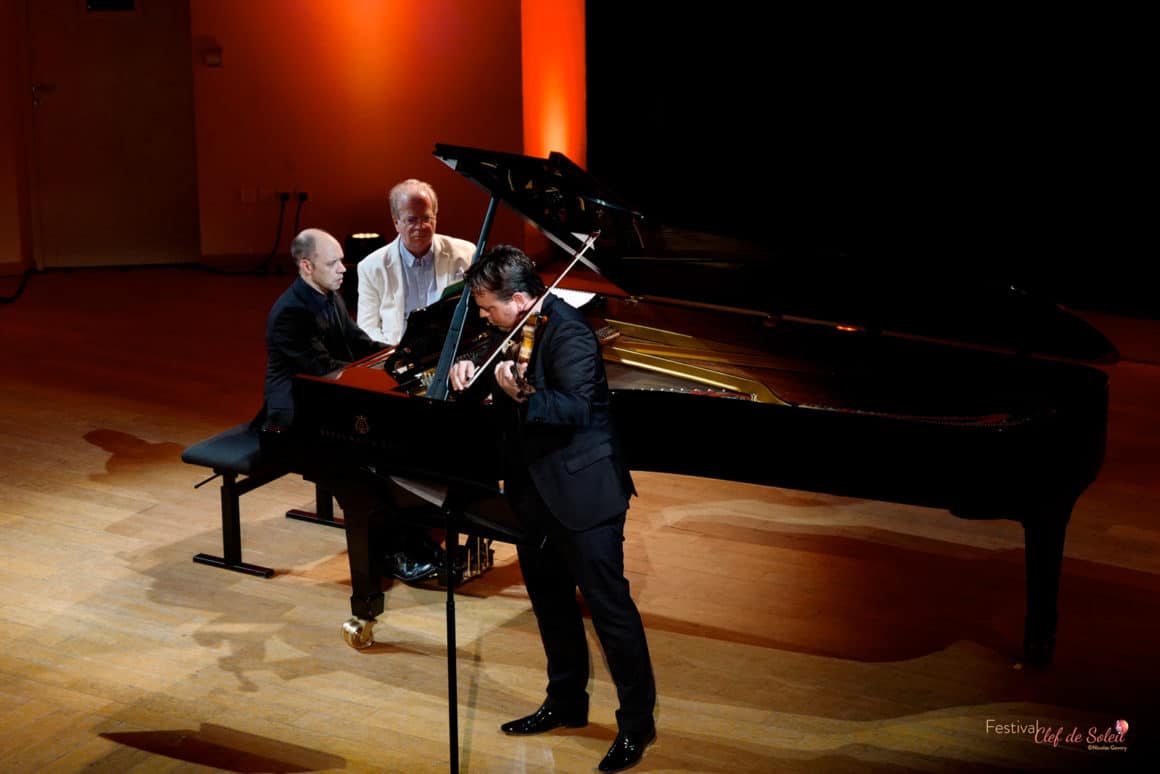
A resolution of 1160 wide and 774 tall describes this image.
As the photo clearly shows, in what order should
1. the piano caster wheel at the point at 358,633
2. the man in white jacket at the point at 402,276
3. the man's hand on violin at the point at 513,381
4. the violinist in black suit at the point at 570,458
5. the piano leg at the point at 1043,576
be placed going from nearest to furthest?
the man's hand on violin at the point at 513,381, the violinist in black suit at the point at 570,458, the piano leg at the point at 1043,576, the piano caster wheel at the point at 358,633, the man in white jacket at the point at 402,276

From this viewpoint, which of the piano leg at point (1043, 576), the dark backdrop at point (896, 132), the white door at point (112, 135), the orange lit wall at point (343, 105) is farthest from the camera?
the white door at point (112, 135)

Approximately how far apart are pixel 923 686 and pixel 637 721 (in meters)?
1.03

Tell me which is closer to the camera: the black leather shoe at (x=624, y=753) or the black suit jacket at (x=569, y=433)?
the black suit jacket at (x=569, y=433)

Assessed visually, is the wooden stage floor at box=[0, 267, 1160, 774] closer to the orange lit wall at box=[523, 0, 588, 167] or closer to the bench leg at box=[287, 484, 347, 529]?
the bench leg at box=[287, 484, 347, 529]

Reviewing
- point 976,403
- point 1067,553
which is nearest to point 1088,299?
point 1067,553

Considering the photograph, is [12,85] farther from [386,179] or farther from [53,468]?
[53,468]

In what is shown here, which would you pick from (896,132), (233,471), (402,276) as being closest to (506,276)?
(233,471)

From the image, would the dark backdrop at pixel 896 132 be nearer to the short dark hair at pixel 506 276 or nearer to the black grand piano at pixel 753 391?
the black grand piano at pixel 753 391

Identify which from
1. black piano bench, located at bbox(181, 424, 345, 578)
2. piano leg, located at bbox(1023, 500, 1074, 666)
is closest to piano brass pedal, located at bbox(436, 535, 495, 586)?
black piano bench, located at bbox(181, 424, 345, 578)

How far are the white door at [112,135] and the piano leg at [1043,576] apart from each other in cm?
798

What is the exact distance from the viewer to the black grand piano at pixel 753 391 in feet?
12.8

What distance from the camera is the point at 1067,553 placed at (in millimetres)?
5188

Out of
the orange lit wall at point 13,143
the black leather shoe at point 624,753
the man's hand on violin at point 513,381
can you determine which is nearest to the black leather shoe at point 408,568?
the black leather shoe at point 624,753

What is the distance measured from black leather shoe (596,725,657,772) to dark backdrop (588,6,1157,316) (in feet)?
15.7
